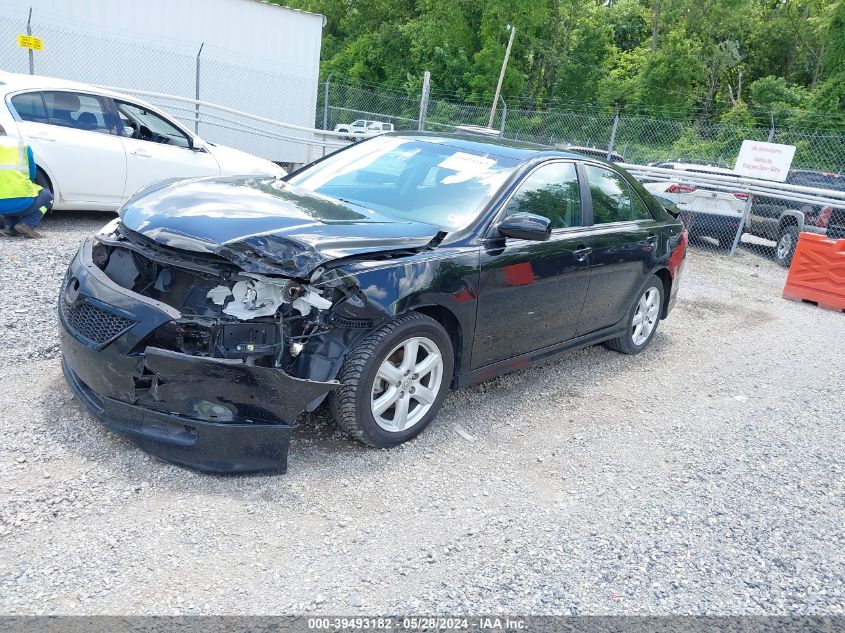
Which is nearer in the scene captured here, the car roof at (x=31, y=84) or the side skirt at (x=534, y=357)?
the side skirt at (x=534, y=357)

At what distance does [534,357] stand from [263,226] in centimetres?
210

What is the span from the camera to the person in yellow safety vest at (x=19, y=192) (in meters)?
6.66

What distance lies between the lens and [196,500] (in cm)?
315

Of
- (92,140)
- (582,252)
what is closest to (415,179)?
(582,252)

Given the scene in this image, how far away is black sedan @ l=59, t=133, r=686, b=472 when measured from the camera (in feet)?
10.6

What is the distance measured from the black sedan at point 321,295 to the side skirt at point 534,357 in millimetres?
16

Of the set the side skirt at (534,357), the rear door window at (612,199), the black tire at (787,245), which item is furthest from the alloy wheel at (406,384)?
the black tire at (787,245)

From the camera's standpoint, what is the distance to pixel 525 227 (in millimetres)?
4039

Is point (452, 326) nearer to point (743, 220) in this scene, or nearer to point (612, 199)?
point (612, 199)

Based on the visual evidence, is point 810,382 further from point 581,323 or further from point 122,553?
point 122,553

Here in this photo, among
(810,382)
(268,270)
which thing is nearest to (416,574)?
(268,270)

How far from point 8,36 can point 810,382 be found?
15.3m

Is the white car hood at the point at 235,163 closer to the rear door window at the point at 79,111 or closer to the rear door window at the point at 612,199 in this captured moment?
the rear door window at the point at 79,111

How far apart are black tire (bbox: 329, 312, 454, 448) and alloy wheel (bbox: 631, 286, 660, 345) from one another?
2748mm
